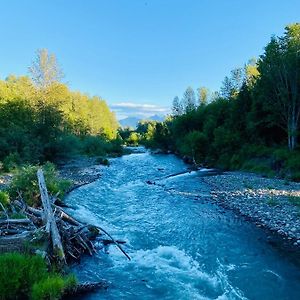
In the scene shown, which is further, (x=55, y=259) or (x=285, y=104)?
(x=285, y=104)

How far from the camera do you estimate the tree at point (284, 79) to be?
1516 inches

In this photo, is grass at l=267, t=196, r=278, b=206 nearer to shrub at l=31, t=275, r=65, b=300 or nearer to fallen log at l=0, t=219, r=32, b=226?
fallen log at l=0, t=219, r=32, b=226

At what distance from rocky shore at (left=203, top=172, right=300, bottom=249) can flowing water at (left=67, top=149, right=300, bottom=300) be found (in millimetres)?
1177

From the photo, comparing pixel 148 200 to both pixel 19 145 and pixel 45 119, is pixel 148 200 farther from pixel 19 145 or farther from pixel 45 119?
pixel 45 119

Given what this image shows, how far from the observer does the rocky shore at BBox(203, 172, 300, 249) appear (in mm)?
18422

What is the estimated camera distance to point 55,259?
40.7 ft

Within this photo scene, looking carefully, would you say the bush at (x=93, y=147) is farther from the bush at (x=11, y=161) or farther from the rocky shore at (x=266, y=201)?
the rocky shore at (x=266, y=201)

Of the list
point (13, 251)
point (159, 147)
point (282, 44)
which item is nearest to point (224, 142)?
point (282, 44)

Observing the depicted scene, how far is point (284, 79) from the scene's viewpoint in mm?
39812

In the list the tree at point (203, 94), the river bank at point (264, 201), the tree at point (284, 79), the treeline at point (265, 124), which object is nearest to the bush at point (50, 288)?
the river bank at point (264, 201)

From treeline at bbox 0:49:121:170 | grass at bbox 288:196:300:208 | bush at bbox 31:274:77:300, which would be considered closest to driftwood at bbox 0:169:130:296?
bush at bbox 31:274:77:300

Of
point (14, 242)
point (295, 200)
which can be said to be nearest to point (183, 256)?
point (14, 242)

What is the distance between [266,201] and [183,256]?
10494mm

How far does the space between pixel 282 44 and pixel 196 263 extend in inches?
1379
